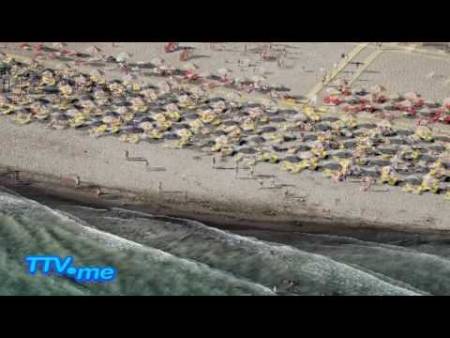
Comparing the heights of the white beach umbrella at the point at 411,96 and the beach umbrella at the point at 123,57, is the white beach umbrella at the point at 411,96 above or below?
below

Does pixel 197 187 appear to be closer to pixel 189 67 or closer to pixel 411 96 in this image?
pixel 189 67

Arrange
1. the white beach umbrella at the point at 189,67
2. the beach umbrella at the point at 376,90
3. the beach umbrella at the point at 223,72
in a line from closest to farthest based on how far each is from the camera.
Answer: the beach umbrella at the point at 376,90 → the beach umbrella at the point at 223,72 → the white beach umbrella at the point at 189,67

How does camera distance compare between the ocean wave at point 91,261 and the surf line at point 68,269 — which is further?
the surf line at point 68,269

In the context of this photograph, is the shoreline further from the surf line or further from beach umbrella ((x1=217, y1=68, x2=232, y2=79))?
beach umbrella ((x1=217, y1=68, x2=232, y2=79))

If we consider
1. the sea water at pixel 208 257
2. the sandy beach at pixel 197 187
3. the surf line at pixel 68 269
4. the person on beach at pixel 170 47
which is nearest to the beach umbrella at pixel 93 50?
the person on beach at pixel 170 47

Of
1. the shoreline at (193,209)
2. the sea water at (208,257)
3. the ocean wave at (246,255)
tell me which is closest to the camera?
the ocean wave at (246,255)

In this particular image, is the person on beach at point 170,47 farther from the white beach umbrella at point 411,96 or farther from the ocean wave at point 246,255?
the ocean wave at point 246,255

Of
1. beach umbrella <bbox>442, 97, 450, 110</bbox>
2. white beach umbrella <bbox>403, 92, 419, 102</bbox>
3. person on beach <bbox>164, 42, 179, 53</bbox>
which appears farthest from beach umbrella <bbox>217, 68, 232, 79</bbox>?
beach umbrella <bbox>442, 97, 450, 110</bbox>

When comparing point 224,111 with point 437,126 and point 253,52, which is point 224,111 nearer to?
point 253,52

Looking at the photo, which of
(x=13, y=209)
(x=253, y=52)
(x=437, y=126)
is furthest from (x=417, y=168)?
(x=13, y=209)
